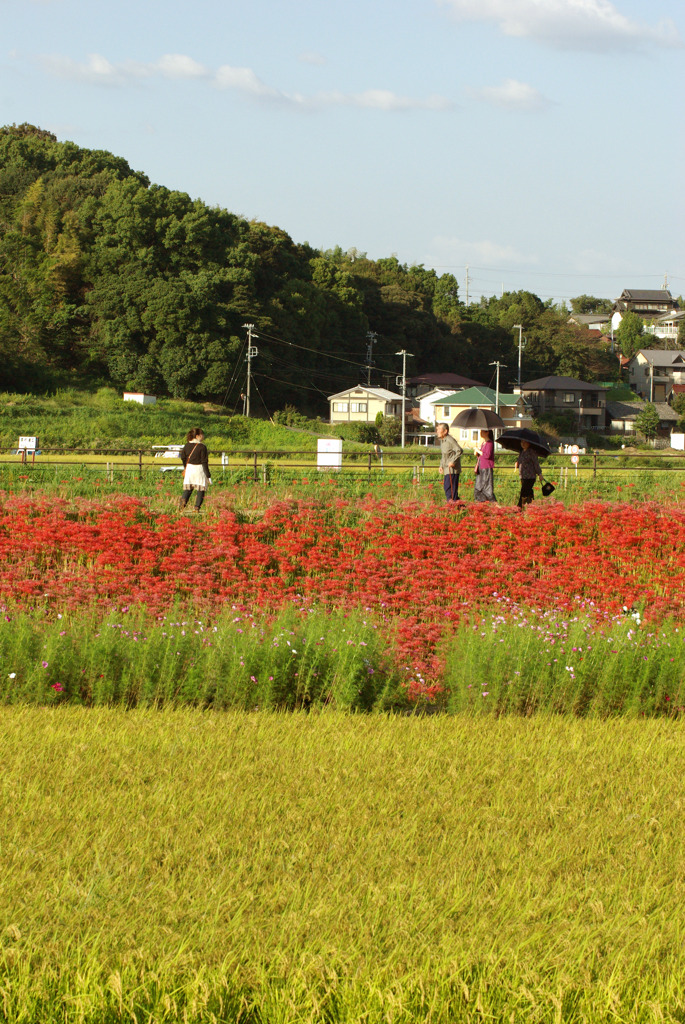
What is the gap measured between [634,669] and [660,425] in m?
83.7

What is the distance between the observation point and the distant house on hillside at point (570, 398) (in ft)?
287

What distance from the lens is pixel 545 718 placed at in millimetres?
6242

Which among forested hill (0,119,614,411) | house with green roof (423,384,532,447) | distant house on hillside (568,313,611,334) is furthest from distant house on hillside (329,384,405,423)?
distant house on hillside (568,313,611,334)

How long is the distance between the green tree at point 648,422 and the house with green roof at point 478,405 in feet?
31.8

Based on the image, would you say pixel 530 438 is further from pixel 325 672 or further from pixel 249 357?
pixel 249 357

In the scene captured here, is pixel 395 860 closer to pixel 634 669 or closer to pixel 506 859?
pixel 506 859

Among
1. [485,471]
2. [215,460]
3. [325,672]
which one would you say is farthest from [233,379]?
[325,672]

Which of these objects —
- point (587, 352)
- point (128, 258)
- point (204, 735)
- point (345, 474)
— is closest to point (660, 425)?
point (587, 352)

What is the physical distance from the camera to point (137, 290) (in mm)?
63781

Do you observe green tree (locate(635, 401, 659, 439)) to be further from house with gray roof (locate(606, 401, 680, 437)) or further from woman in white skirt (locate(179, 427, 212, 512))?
woman in white skirt (locate(179, 427, 212, 512))

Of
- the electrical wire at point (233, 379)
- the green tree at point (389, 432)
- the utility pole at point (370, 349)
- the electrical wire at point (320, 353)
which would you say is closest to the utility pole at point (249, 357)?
the electrical wire at point (233, 379)

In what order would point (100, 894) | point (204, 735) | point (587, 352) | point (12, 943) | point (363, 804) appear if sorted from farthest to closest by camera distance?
point (587, 352) < point (204, 735) < point (363, 804) < point (100, 894) < point (12, 943)

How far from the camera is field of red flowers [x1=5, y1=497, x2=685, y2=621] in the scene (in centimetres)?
921

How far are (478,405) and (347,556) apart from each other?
217 ft
